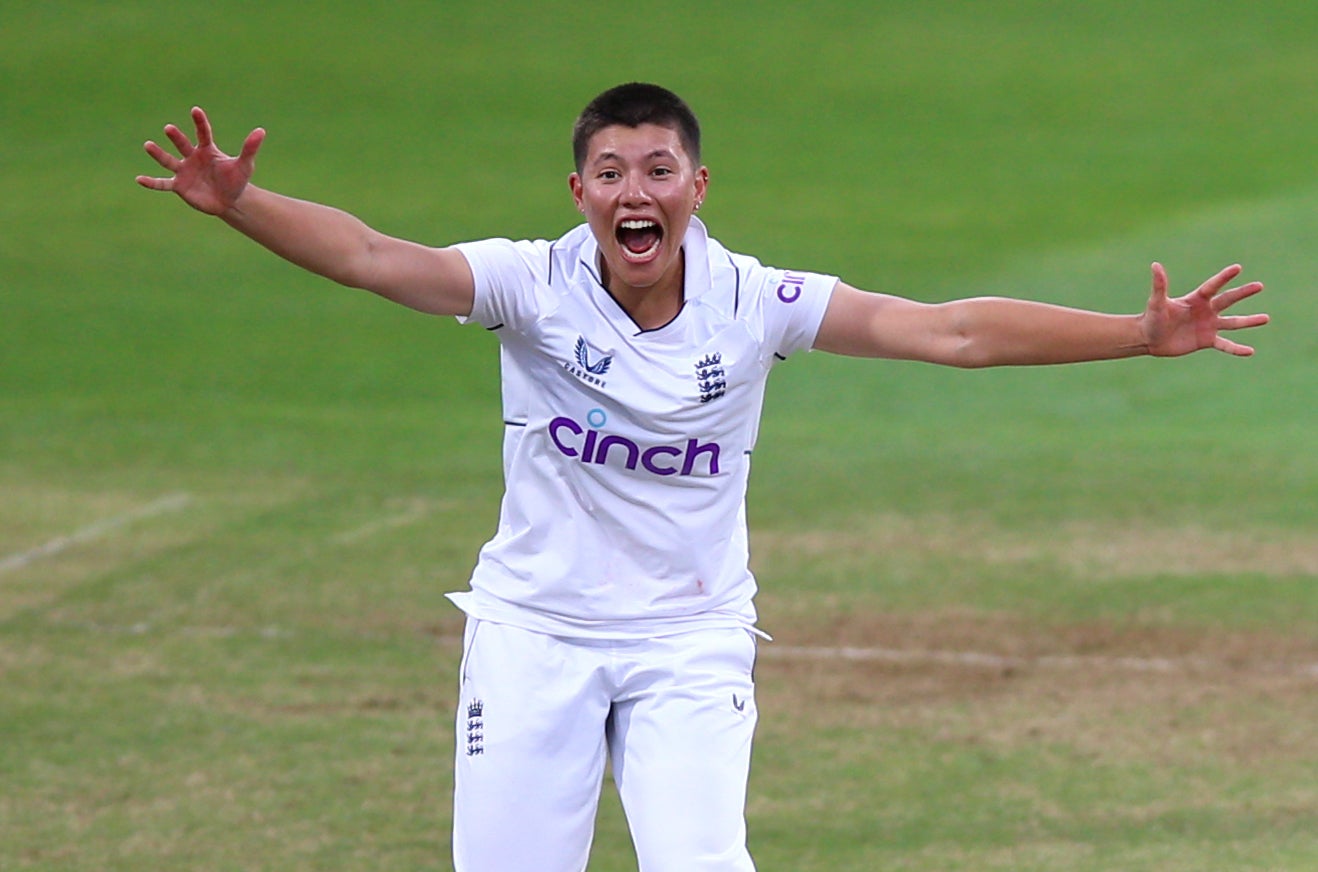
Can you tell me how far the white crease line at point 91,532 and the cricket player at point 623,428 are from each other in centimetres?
731

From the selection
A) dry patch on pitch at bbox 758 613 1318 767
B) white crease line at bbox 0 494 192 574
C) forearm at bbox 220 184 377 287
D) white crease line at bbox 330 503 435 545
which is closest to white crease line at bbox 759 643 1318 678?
dry patch on pitch at bbox 758 613 1318 767

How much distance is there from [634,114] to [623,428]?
0.84m

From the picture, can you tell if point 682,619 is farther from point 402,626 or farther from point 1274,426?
point 1274,426

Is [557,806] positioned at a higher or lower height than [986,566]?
lower

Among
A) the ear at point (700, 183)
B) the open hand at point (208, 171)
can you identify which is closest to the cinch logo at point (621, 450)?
the ear at point (700, 183)

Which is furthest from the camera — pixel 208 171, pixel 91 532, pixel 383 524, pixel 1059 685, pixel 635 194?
pixel 383 524

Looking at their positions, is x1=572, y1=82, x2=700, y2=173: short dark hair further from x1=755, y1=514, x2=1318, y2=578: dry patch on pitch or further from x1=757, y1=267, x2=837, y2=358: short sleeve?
x1=755, y1=514, x2=1318, y2=578: dry patch on pitch

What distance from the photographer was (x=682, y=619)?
552cm

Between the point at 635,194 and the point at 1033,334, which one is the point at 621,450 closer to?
the point at 635,194

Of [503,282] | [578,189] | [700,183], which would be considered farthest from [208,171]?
[700,183]

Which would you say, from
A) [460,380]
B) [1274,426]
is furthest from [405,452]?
[1274,426]

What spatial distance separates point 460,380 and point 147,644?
23.2 feet

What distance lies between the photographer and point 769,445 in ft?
51.0

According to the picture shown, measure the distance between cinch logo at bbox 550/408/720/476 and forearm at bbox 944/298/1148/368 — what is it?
77cm
